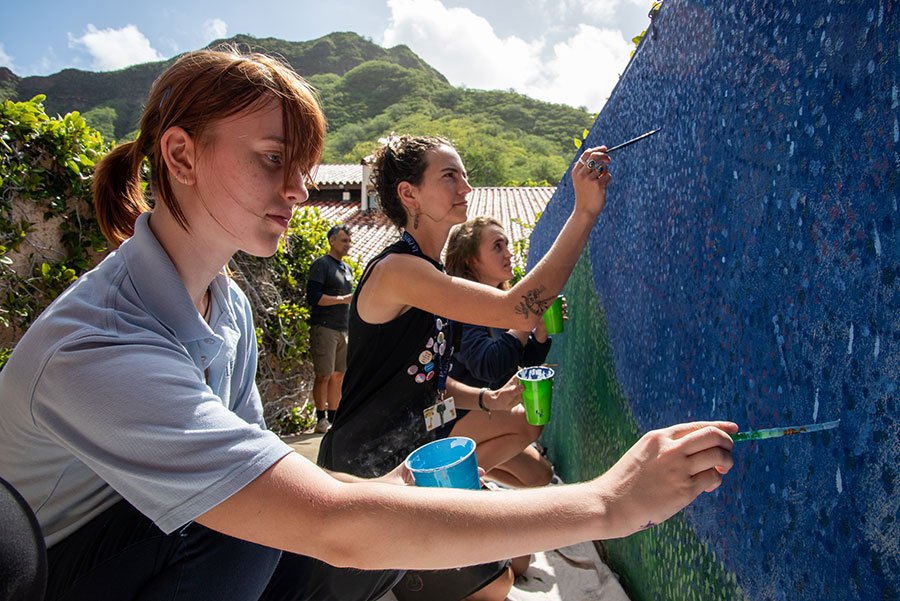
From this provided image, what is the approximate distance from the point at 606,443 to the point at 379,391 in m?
1.11

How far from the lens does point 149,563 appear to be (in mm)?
1320

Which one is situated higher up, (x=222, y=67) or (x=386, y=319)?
(x=222, y=67)

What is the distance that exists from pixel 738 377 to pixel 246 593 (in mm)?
1314

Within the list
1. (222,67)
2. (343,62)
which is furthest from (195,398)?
(343,62)

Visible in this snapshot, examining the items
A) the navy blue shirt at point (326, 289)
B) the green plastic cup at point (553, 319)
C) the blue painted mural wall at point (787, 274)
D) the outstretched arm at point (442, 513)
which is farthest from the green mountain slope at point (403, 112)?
the outstretched arm at point (442, 513)

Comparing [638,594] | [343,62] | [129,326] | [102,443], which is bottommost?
[638,594]

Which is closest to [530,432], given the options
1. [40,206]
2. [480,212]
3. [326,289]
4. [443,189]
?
[443,189]

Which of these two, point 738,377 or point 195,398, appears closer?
point 195,398

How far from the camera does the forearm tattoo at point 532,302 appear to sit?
2012mm

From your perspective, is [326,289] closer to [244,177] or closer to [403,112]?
[244,177]

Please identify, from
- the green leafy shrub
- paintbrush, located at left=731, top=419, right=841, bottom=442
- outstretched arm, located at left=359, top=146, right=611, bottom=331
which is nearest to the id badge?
outstretched arm, located at left=359, top=146, right=611, bottom=331

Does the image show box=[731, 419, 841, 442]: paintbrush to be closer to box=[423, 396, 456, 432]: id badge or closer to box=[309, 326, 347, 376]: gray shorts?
box=[423, 396, 456, 432]: id badge

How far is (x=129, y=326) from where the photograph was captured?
3.65 ft

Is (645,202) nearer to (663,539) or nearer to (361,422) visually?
(663,539)
